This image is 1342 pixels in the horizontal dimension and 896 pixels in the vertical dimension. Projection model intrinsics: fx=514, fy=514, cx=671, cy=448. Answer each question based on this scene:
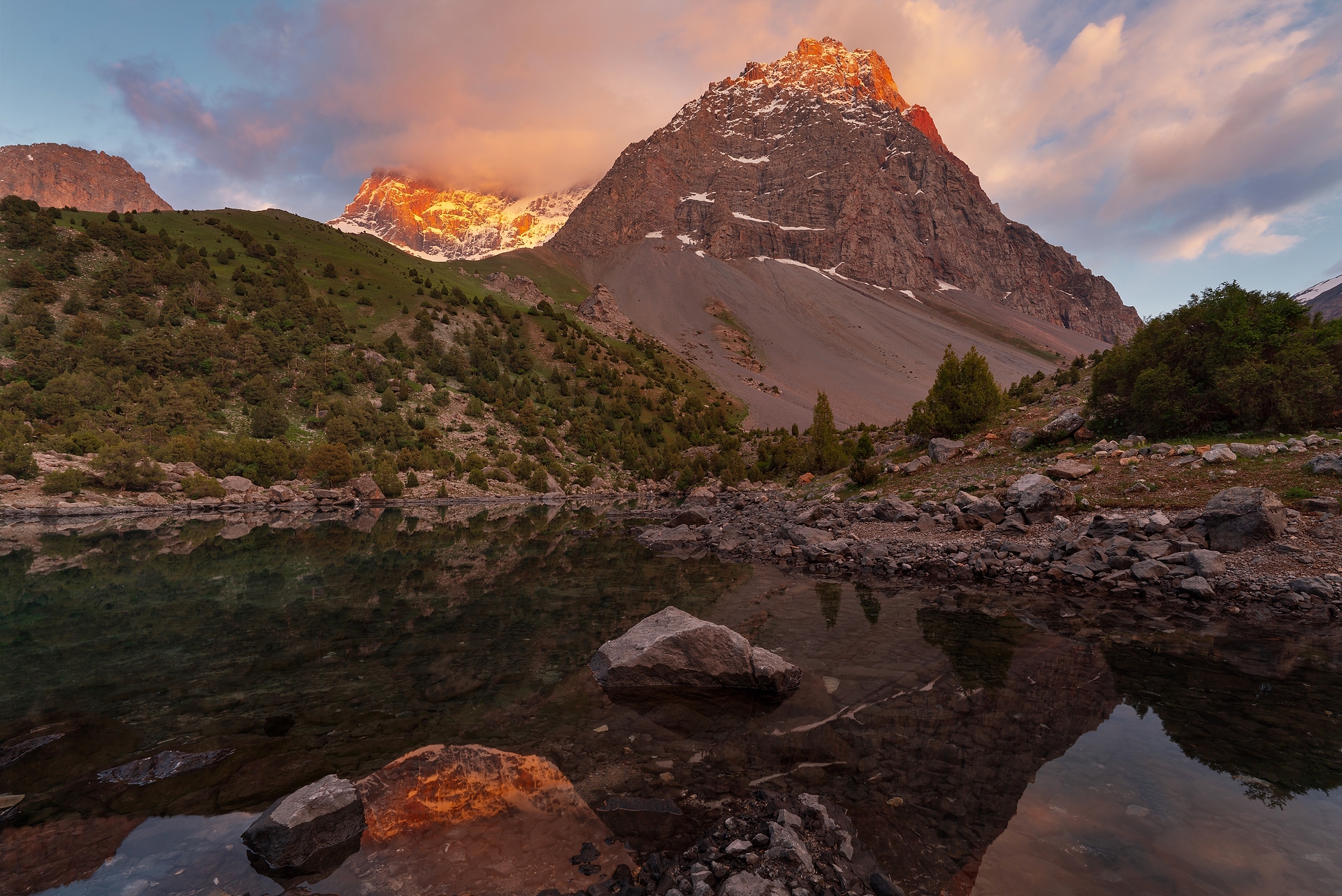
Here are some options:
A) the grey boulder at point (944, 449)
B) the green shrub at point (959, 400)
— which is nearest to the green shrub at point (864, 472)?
the grey boulder at point (944, 449)

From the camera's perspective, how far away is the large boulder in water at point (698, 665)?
33.6 feet

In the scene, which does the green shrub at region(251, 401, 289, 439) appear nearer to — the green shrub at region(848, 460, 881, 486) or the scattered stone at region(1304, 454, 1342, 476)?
the green shrub at region(848, 460, 881, 486)

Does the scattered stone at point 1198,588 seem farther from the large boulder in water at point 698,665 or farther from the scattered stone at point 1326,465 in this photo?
the large boulder in water at point 698,665

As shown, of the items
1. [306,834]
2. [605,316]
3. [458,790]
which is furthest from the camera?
[605,316]

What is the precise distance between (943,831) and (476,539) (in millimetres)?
34472

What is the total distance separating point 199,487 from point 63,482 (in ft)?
31.2

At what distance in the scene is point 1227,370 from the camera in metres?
23.0

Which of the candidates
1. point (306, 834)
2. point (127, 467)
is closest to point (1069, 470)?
point (306, 834)

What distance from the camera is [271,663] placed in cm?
1195

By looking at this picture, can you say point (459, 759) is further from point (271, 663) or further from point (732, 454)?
point (732, 454)

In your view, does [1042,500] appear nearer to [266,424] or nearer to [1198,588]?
[1198,588]

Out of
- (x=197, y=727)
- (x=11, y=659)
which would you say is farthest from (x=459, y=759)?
(x=11, y=659)

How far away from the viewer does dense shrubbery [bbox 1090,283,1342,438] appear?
70.1 feet

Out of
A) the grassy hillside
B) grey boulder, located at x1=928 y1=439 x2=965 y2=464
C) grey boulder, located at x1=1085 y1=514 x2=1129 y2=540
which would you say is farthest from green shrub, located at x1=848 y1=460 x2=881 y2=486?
the grassy hillside
